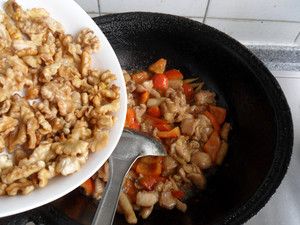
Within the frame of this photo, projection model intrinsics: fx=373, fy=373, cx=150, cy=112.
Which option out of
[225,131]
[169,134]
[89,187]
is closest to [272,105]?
[225,131]

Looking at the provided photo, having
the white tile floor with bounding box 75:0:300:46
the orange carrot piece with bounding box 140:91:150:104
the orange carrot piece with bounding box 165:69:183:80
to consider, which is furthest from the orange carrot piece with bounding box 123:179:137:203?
the white tile floor with bounding box 75:0:300:46

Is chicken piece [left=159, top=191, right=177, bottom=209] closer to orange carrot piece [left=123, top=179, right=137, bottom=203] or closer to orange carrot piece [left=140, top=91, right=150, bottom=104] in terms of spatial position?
orange carrot piece [left=123, top=179, right=137, bottom=203]

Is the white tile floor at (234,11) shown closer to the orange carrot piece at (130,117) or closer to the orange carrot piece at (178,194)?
the orange carrot piece at (130,117)

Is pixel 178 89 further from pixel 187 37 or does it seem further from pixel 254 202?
pixel 254 202

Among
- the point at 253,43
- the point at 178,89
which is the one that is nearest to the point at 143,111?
the point at 178,89

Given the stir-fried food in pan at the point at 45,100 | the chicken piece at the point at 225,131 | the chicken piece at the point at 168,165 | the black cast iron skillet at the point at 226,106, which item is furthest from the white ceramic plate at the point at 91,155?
the chicken piece at the point at 225,131

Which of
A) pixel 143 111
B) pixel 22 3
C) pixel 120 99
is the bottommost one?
pixel 143 111
